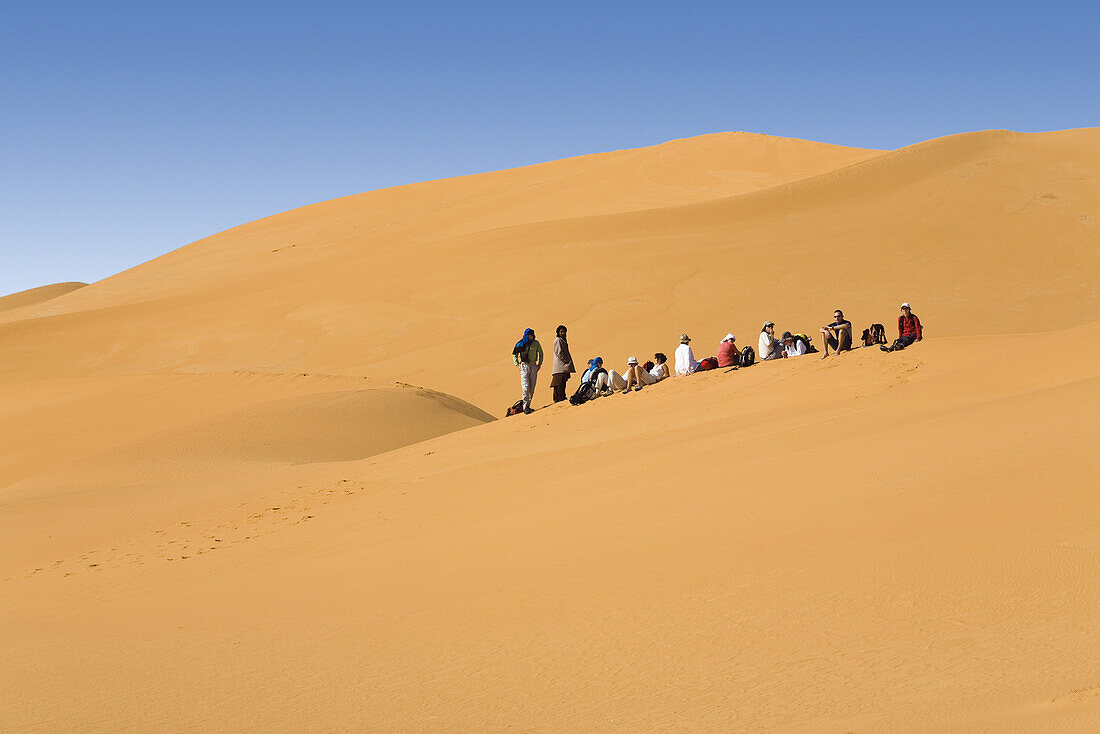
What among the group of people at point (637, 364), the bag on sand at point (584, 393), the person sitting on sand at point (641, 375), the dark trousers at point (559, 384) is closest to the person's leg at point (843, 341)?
the group of people at point (637, 364)

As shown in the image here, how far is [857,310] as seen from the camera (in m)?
25.9

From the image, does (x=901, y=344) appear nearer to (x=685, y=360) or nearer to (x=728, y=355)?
(x=728, y=355)

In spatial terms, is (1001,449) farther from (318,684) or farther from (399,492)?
(399,492)

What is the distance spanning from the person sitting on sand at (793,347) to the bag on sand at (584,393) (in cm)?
308

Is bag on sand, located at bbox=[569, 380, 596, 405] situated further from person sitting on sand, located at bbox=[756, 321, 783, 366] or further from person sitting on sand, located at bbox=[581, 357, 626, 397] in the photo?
person sitting on sand, located at bbox=[756, 321, 783, 366]

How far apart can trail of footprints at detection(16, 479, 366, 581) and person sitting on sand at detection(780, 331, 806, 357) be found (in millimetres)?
7331

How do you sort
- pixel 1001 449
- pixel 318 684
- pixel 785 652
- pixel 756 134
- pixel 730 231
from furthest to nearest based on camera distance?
pixel 756 134, pixel 730 231, pixel 1001 449, pixel 318 684, pixel 785 652

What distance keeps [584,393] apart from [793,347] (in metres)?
3.38

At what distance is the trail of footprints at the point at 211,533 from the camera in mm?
9180

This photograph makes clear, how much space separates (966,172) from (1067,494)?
30.5m

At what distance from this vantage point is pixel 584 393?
15.7 m

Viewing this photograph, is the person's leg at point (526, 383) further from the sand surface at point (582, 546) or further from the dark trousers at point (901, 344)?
the dark trousers at point (901, 344)

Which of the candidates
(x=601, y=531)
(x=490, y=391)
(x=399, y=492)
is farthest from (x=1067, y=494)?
(x=490, y=391)

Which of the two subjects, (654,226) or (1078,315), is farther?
(654,226)
